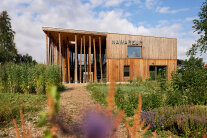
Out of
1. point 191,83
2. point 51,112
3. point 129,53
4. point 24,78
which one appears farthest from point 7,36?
point 51,112

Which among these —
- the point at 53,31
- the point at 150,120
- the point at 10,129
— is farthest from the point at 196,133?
the point at 53,31

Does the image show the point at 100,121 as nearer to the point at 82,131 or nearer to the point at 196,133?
the point at 82,131

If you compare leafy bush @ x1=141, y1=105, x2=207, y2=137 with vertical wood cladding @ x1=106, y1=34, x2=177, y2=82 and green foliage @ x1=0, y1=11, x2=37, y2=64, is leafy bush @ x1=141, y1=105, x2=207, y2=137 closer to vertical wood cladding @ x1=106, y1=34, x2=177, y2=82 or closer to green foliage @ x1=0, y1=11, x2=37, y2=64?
vertical wood cladding @ x1=106, y1=34, x2=177, y2=82

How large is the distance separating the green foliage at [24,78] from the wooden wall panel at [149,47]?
29.2 feet

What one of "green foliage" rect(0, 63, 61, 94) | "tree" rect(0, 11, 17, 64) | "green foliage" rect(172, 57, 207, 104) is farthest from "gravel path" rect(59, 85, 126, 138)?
"tree" rect(0, 11, 17, 64)

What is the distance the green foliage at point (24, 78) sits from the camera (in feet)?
25.8

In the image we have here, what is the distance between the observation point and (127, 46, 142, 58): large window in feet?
53.1

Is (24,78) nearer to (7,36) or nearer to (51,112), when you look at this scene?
(51,112)

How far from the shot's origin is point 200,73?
546cm

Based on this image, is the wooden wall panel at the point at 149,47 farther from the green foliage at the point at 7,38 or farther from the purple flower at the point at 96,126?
the green foliage at the point at 7,38

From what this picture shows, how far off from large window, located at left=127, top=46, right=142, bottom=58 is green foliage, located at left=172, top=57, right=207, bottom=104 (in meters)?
10.0

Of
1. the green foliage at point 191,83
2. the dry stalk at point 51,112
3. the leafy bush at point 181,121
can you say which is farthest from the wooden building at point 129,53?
the dry stalk at point 51,112

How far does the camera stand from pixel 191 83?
553 centimetres

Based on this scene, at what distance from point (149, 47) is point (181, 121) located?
1478cm
